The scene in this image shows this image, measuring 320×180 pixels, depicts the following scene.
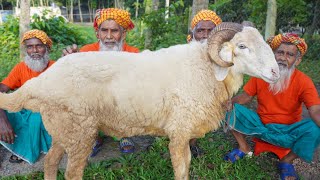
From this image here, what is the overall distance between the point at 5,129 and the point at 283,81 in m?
3.54

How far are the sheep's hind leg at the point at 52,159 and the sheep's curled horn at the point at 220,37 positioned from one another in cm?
189

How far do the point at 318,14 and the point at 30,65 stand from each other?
1352cm

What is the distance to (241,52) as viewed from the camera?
2.96 m

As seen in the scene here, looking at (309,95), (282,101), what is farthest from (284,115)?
(309,95)

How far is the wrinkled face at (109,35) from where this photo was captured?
4156mm

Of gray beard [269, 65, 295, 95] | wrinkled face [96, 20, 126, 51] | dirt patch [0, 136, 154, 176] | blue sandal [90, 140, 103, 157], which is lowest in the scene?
dirt patch [0, 136, 154, 176]

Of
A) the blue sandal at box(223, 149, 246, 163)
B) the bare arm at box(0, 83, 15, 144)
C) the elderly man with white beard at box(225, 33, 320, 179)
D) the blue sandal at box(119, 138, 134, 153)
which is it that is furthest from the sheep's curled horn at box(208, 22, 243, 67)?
the bare arm at box(0, 83, 15, 144)

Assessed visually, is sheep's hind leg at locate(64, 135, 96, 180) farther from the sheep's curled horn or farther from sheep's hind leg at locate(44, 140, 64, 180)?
the sheep's curled horn

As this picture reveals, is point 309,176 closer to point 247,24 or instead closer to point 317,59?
point 247,24

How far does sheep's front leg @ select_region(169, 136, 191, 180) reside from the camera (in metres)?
3.21

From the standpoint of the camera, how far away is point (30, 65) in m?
4.33

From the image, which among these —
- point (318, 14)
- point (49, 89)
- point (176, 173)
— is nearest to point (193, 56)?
point (176, 173)

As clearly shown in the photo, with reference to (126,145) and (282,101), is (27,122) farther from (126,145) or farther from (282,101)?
(282,101)

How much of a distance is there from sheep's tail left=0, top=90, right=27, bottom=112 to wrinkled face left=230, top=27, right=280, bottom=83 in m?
2.14
